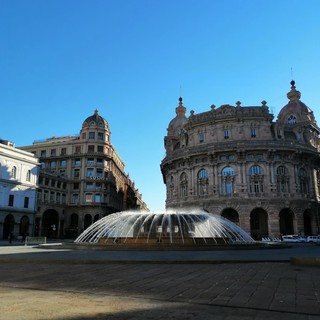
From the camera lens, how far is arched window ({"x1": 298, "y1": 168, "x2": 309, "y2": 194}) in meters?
54.8

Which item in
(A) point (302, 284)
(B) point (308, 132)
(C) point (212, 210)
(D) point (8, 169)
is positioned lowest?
(A) point (302, 284)

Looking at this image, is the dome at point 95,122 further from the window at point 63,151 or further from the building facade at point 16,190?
the building facade at point 16,190

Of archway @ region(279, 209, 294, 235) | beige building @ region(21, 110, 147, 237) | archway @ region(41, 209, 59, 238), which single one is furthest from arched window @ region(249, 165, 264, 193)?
archway @ region(41, 209, 59, 238)

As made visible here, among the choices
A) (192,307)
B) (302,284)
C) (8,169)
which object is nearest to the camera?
(192,307)

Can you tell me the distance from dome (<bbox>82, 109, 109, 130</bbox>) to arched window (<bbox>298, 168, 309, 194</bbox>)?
134ft

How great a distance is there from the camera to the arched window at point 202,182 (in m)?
55.5

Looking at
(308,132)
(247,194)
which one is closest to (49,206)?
(247,194)

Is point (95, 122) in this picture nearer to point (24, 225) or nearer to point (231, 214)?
point (24, 225)

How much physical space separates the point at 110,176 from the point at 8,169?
2673 cm

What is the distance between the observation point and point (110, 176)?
241 feet

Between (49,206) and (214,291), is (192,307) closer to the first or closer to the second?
(214,291)

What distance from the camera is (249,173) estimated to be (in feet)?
175

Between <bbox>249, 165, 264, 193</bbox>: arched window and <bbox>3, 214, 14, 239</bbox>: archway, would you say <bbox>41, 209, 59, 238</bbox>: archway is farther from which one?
<bbox>249, 165, 264, 193</bbox>: arched window

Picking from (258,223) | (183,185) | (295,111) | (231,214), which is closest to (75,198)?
(183,185)
